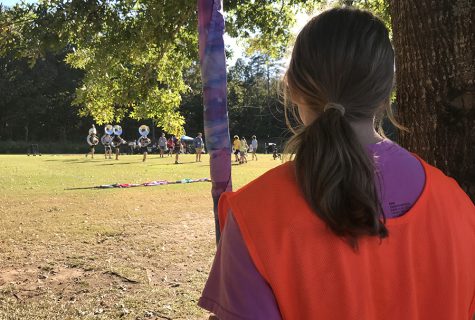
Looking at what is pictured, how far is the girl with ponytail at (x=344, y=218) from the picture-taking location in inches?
44.3

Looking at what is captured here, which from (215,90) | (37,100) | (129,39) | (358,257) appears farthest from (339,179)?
(37,100)

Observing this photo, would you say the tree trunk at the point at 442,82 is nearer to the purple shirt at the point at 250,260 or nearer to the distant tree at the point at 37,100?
the purple shirt at the point at 250,260

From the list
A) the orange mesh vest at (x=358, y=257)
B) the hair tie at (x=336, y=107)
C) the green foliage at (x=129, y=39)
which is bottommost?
the orange mesh vest at (x=358, y=257)

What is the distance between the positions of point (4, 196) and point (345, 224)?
1324 cm

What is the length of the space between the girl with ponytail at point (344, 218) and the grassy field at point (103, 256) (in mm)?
3861

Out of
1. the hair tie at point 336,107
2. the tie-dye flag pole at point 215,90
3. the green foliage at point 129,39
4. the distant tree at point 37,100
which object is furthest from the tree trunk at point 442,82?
the distant tree at point 37,100

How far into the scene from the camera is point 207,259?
6.72 m

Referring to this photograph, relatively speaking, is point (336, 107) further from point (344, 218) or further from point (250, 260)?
point (250, 260)

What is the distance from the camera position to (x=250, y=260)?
1132 millimetres

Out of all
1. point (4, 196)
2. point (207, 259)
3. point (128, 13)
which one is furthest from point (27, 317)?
point (4, 196)

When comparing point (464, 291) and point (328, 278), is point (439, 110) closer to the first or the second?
point (464, 291)

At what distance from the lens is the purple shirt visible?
1128 mm

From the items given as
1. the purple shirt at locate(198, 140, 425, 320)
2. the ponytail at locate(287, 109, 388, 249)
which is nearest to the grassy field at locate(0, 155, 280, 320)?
the purple shirt at locate(198, 140, 425, 320)

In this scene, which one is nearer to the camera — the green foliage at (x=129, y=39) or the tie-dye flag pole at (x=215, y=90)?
the tie-dye flag pole at (x=215, y=90)
